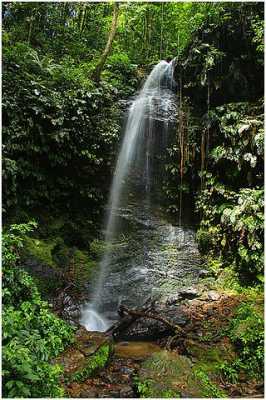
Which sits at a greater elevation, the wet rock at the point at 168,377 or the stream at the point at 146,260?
the stream at the point at 146,260

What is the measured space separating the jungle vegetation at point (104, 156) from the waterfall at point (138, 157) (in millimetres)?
270

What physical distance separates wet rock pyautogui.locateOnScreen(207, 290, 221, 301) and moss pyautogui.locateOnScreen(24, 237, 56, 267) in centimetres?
331

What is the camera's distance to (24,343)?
11.3 ft

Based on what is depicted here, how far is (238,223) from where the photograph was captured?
23.9 feet

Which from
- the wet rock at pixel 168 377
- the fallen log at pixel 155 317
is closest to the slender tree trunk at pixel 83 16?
the fallen log at pixel 155 317

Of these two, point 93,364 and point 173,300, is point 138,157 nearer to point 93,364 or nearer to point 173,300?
→ point 173,300

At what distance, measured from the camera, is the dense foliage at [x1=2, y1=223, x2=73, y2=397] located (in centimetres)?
308

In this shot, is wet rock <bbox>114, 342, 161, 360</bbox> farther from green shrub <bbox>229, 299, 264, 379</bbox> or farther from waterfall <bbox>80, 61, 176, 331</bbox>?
waterfall <bbox>80, 61, 176, 331</bbox>

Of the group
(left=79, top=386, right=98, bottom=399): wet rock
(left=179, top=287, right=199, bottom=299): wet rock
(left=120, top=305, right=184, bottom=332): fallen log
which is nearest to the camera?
(left=79, top=386, right=98, bottom=399): wet rock

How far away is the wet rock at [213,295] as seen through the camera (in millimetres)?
7258

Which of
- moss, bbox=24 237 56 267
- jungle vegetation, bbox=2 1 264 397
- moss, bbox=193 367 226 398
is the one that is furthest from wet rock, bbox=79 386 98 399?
moss, bbox=24 237 56 267

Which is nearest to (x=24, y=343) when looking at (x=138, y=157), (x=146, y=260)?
(x=146, y=260)

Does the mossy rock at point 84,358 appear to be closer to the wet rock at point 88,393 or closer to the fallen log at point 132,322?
the wet rock at point 88,393

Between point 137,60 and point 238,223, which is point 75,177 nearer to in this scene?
point 238,223
